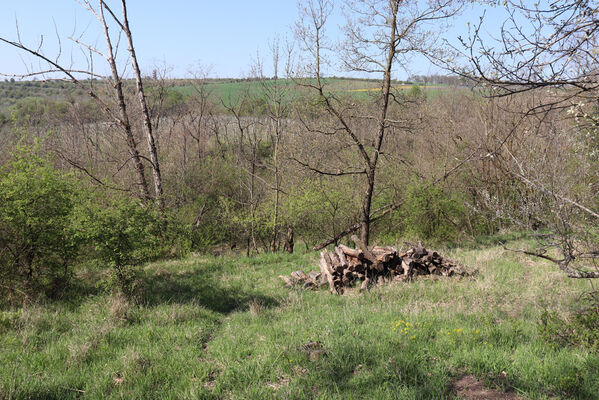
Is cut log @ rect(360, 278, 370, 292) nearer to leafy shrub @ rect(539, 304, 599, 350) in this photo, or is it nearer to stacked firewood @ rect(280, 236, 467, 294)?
stacked firewood @ rect(280, 236, 467, 294)

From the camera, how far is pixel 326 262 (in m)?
9.29

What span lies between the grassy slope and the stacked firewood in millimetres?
671

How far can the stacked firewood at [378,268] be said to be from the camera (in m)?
8.59

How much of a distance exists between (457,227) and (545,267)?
6.20 m

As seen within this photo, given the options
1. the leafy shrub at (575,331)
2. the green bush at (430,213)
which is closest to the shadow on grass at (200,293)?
the leafy shrub at (575,331)

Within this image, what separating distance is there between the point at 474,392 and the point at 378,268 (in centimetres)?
502

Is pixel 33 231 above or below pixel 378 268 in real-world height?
above

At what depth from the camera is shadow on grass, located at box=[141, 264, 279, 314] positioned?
7.52 m

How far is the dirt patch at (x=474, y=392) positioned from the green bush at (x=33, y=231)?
22.8ft

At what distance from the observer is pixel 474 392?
146 inches

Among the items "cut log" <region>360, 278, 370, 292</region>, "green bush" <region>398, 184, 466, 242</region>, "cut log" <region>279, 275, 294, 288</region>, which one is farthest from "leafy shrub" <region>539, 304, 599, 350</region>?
"green bush" <region>398, 184, 466, 242</region>

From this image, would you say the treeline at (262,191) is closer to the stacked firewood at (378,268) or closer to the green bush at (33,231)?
the green bush at (33,231)

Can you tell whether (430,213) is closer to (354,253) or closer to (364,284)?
(354,253)

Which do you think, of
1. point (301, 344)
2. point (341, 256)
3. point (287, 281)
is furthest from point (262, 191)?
point (301, 344)
